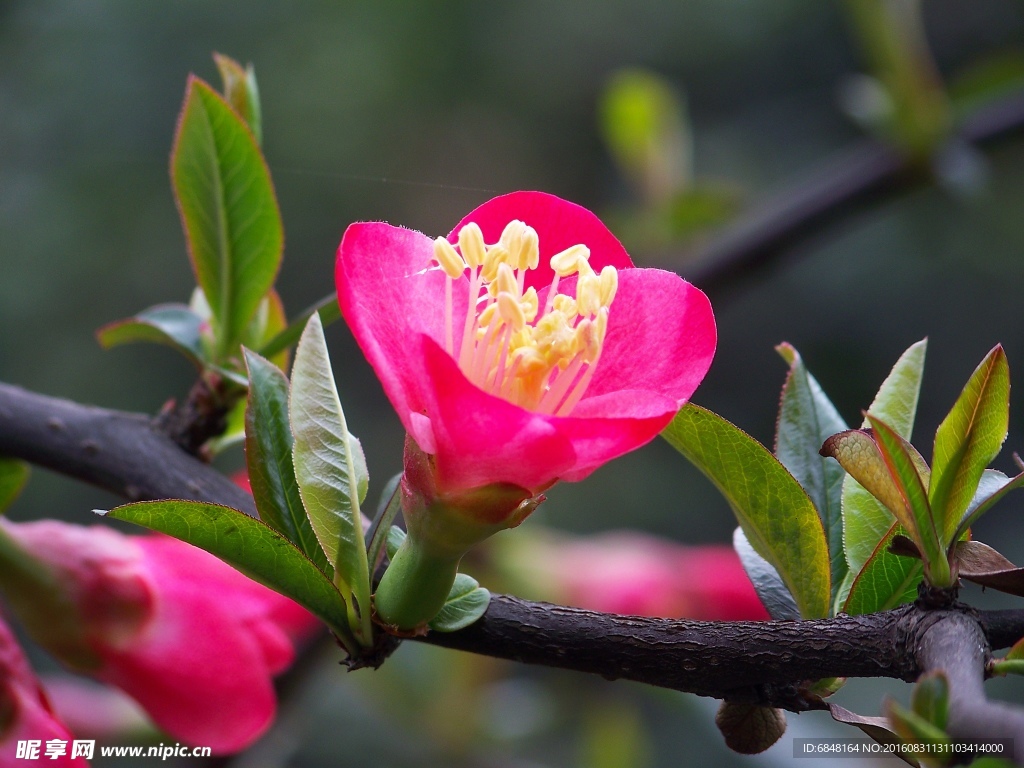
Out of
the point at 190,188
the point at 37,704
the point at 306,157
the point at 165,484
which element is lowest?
the point at 306,157

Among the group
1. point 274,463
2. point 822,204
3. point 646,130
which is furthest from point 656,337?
point 646,130

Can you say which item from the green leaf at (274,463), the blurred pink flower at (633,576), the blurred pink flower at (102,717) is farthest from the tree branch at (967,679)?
the blurred pink flower at (102,717)

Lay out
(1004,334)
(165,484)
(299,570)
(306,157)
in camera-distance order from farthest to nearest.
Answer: (306,157) < (1004,334) < (165,484) < (299,570)

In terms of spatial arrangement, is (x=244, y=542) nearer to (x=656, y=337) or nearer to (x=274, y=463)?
(x=274, y=463)

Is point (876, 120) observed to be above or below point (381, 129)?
above

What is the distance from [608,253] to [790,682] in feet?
0.58

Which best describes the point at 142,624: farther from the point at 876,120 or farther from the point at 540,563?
the point at 876,120

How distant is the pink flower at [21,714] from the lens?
456 millimetres

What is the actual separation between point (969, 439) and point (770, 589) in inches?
3.9

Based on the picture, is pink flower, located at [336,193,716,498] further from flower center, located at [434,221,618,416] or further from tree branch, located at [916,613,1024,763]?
tree branch, located at [916,613,1024,763]

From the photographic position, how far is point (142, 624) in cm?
54

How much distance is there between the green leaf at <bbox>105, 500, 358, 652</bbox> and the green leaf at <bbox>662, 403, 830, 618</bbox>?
14 centimetres

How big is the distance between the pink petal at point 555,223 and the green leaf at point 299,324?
2.9 inches

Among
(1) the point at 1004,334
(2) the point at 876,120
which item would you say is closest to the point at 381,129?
(1) the point at 1004,334
